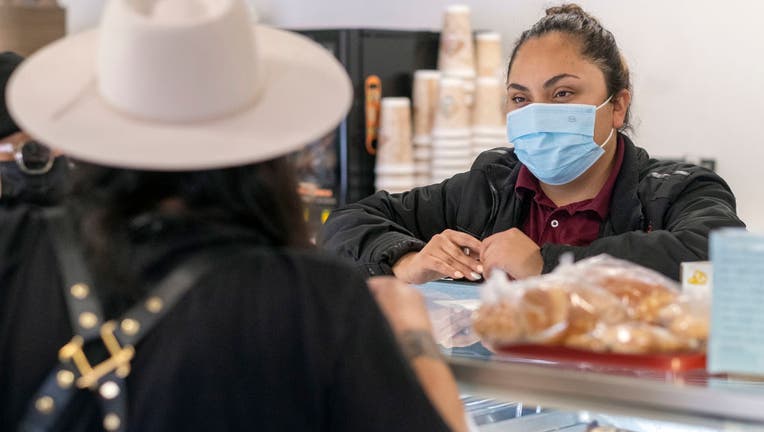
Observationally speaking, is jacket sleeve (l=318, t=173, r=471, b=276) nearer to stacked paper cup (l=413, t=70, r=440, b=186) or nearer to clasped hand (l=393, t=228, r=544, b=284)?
clasped hand (l=393, t=228, r=544, b=284)

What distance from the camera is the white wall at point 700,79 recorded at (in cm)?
405

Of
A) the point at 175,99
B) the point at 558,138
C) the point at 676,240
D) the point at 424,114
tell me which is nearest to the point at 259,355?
the point at 175,99

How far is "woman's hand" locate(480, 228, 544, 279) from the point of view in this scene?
7.86 feet

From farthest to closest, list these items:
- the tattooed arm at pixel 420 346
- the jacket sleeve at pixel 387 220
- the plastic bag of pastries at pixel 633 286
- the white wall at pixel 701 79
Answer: the white wall at pixel 701 79, the jacket sleeve at pixel 387 220, the plastic bag of pastries at pixel 633 286, the tattooed arm at pixel 420 346

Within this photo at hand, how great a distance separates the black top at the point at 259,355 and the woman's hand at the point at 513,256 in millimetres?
1131

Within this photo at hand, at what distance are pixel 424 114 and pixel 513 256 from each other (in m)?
2.11

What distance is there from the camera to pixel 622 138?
113 inches

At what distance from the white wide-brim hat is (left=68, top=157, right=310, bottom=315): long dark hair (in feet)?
0.11

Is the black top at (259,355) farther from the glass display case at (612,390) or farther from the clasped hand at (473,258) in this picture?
the clasped hand at (473,258)

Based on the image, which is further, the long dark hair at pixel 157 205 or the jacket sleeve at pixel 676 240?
the jacket sleeve at pixel 676 240

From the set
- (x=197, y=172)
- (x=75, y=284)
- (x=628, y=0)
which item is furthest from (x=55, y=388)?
(x=628, y=0)

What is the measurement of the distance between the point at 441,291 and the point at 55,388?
1.15 meters

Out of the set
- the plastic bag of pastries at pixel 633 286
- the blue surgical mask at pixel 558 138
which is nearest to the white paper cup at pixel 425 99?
the blue surgical mask at pixel 558 138

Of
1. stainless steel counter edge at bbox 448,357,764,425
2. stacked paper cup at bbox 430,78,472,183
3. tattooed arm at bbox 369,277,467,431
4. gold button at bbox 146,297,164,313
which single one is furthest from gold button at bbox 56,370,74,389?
stacked paper cup at bbox 430,78,472,183
